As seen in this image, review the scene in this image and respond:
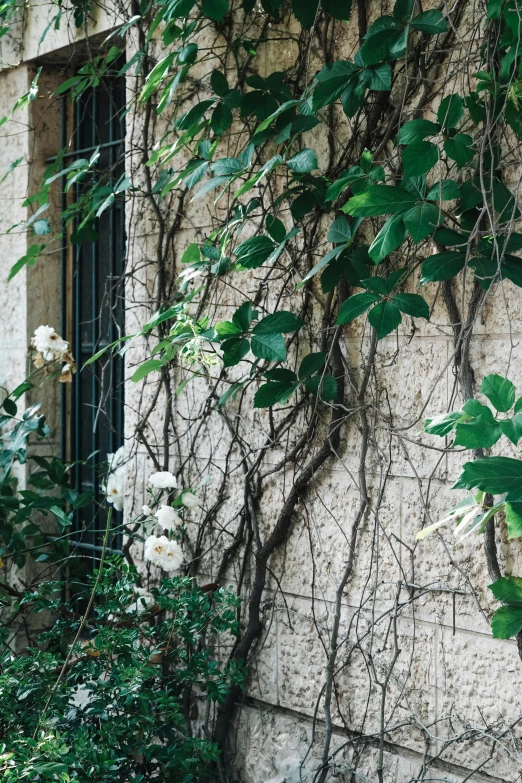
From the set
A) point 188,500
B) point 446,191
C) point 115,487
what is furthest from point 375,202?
point 115,487

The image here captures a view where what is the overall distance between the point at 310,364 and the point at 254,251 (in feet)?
1.10

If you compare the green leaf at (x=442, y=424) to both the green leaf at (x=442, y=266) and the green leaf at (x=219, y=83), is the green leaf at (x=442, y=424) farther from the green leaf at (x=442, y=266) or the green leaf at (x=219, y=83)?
the green leaf at (x=219, y=83)

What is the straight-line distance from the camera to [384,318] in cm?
203

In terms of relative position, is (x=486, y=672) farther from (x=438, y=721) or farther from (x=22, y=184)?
(x=22, y=184)

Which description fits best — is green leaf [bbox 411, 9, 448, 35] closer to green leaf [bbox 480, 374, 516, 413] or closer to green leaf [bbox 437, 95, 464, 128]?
green leaf [bbox 437, 95, 464, 128]

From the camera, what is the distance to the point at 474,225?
6.86 feet

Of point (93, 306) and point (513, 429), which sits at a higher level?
point (93, 306)

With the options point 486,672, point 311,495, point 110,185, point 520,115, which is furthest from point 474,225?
point 110,185

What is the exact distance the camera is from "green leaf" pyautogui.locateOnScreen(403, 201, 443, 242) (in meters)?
1.91

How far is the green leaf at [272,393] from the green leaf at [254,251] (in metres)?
0.31

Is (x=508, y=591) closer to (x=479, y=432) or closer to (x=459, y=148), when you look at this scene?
(x=479, y=432)

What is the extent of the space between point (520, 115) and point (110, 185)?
1770 mm

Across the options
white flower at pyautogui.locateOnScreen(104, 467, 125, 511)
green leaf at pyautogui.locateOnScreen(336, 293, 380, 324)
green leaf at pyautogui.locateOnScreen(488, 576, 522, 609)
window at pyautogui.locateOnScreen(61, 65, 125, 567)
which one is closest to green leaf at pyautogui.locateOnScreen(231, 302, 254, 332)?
green leaf at pyautogui.locateOnScreen(336, 293, 380, 324)

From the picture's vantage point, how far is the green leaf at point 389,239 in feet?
6.32
